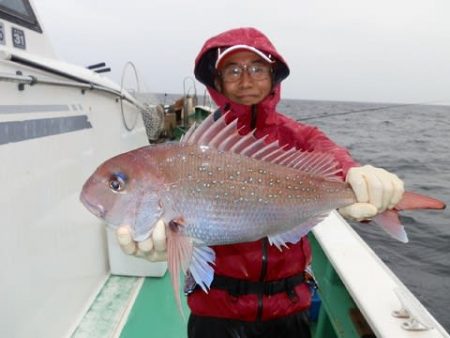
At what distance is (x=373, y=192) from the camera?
5.93 ft

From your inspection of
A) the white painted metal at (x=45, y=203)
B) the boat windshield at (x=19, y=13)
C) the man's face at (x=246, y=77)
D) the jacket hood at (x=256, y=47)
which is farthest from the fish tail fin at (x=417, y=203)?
the boat windshield at (x=19, y=13)

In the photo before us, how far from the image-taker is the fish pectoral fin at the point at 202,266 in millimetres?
1773

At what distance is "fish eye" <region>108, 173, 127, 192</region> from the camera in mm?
1691

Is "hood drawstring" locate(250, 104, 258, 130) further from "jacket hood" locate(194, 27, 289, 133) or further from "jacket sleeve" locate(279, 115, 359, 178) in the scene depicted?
"jacket sleeve" locate(279, 115, 359, 178)

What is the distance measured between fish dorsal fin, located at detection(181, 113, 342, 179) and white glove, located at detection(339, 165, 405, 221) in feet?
0.49

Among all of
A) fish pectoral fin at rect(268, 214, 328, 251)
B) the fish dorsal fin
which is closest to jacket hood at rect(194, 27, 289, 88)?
the fish dorsal fin

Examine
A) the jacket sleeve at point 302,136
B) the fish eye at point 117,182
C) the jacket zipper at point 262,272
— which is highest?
the jacket sleeve at point 302,136

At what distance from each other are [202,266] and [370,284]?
1281mm

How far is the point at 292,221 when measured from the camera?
1.86m

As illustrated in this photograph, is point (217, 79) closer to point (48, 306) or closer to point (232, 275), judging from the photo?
point (232, 275)

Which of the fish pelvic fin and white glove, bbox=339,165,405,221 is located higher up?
white glove, bbox=339,165,405,221

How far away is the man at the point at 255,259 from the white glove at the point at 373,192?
9 cm

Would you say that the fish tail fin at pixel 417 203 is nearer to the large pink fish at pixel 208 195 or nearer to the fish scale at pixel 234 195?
the large pink fish at pixel 208 195

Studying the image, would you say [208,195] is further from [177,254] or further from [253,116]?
[253,116]
